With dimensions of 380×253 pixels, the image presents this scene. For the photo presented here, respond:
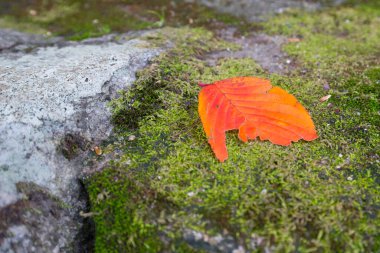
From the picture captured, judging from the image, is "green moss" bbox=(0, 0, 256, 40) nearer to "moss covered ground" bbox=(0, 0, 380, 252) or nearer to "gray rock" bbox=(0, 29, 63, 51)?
"gray rock" bbox=(0, 29, 63, 51)

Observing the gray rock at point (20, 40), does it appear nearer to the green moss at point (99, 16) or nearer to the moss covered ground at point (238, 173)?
the green moss at point (99, 16)

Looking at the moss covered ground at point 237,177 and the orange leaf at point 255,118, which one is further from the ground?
the orange leaf at point 255,118

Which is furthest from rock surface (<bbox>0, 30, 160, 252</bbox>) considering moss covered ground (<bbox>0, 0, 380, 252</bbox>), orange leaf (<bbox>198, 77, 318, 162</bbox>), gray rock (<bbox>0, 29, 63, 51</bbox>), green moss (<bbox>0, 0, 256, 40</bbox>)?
green moss (<bbox>0, 0, 256, 40</bbox>)

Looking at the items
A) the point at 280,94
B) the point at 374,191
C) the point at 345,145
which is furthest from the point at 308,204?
the point at 280,94

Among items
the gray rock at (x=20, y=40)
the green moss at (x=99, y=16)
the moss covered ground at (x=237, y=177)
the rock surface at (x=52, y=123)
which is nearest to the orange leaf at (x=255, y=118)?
the moss covered ground at (x=237, y=177)

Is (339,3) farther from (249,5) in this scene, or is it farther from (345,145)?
(345,145)

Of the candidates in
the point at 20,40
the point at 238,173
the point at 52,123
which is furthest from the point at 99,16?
the point at 238,173
